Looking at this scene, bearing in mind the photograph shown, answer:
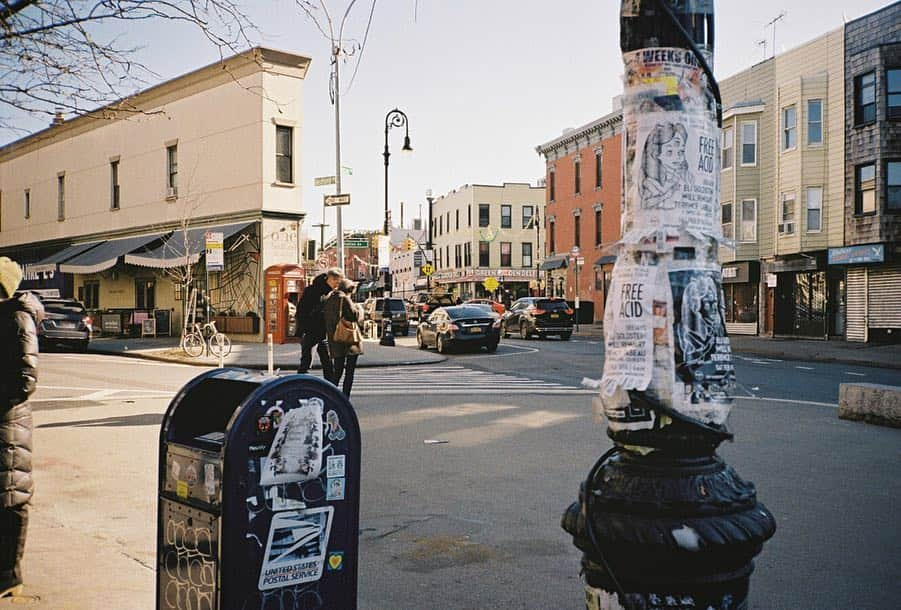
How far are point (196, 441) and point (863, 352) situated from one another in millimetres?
27062

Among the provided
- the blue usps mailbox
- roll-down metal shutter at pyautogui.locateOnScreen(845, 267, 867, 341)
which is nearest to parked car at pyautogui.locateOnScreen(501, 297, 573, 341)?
roll-down metal shutter at pyautogui.locateOnScreen(845, 267, 867, 341)

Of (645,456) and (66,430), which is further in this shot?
(66,430)

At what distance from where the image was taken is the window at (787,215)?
118 feet

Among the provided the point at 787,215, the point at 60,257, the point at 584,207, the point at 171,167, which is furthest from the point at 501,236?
the point at 171,167

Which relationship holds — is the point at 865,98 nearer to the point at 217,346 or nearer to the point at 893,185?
the point at 893,185

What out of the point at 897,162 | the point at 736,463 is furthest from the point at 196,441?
the point at 897,162

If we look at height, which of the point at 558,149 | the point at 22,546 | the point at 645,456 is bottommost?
the point at 22,546

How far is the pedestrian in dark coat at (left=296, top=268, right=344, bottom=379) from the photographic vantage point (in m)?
13.0

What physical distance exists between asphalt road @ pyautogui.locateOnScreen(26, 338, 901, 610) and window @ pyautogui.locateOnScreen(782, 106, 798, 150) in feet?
74.7

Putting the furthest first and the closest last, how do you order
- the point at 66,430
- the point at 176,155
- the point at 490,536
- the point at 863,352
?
1. the point at 176,155
2. the point at 863,352
3. the point at 66,430
4. the point at 490,536

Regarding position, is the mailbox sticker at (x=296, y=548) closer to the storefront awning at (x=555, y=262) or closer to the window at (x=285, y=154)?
the window at (x=285, y=154)

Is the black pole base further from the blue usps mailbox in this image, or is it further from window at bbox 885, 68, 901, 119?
window at bbox 885, 68, 901, 119

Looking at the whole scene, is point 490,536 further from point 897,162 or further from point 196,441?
point 897,162

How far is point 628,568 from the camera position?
91.7 inches
